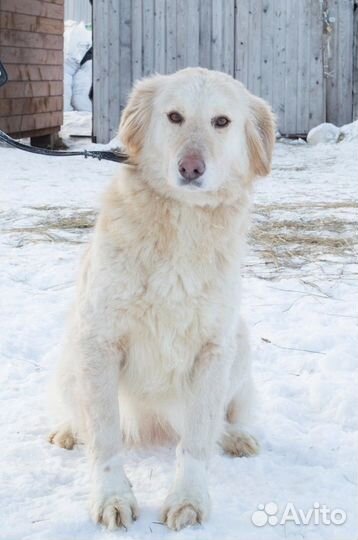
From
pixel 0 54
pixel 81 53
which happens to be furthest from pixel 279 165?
pixel 81 53

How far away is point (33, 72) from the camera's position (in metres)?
12.4

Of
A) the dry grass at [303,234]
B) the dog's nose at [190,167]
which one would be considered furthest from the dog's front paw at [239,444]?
the dry grass at [303,234]

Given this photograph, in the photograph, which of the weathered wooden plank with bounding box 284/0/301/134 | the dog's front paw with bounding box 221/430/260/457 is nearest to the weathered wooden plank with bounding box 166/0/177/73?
the weathered wooden plank with bounding box 284/0/301/134

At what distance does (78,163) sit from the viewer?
10.3 m

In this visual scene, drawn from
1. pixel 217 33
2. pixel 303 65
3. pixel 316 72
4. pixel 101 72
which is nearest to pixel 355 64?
pixel 316 72

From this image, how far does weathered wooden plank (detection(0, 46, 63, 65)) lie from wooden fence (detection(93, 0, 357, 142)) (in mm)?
1162

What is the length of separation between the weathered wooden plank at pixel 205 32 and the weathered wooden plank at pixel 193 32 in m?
0.06

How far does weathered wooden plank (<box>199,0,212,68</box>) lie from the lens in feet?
38.6

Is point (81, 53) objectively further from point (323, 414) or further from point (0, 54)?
point (323, 414)

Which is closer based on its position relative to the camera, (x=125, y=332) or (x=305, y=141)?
(x=125, y=332)

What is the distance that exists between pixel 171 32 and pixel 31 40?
92.8 inches

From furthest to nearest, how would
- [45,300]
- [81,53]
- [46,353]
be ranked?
[81,53] → [45,300] → [46,353]

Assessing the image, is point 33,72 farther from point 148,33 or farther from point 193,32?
point 193,32

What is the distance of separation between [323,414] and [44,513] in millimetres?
1271
